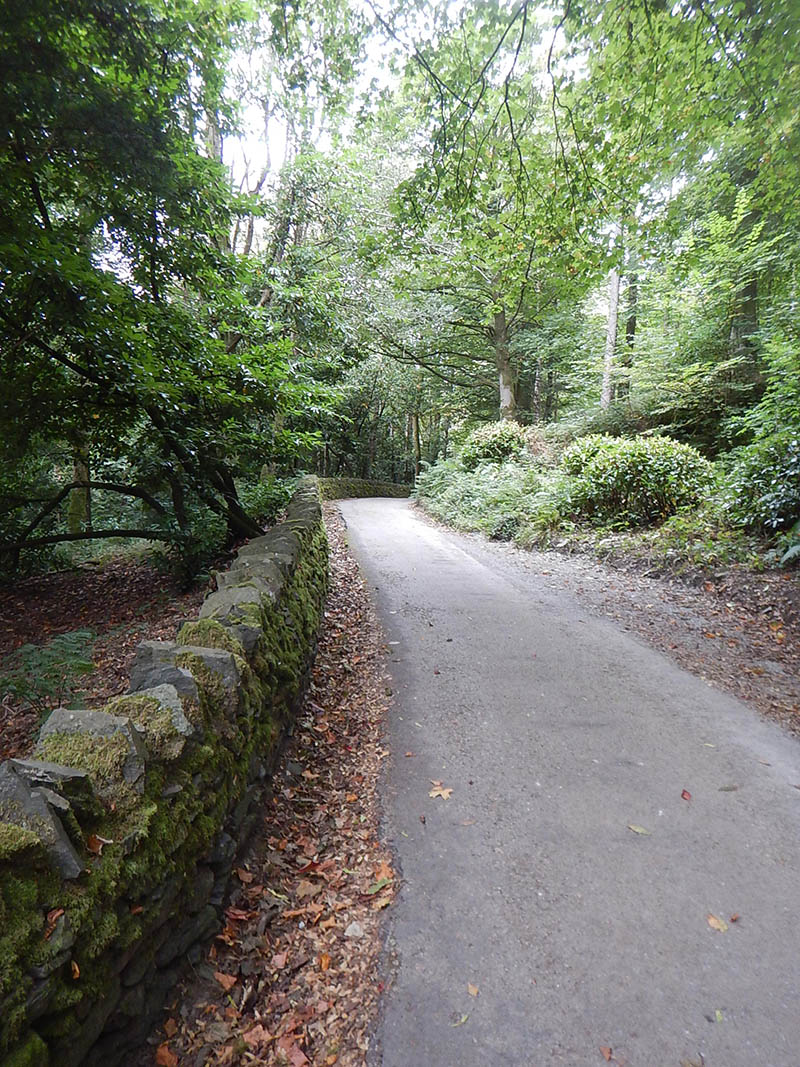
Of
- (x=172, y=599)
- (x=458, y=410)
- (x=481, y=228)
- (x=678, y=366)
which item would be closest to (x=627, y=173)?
Answer: (x=481, y=228)

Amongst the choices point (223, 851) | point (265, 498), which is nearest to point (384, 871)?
point (223, 851)

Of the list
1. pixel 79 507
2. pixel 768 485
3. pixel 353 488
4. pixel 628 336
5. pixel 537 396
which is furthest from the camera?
pixel 353 488

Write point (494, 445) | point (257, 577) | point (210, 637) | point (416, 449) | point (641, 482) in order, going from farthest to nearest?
point (416, 449)
point (494, 445)
point (641, 482)
point (257, 577)
point (210, 637)

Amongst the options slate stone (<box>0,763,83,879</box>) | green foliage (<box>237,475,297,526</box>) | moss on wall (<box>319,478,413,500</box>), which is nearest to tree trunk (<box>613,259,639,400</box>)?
green foliage (<box>237,475,297,526</box>)

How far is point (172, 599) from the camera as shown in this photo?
7.26 metres

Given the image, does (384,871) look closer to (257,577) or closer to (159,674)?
(159,674)

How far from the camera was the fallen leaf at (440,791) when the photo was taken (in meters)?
3.19

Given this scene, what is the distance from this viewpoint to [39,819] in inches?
61.5

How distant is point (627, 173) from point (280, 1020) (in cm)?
Result: 854

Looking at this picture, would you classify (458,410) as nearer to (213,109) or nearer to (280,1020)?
(213,109)

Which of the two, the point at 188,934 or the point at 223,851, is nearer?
the point at 188,934

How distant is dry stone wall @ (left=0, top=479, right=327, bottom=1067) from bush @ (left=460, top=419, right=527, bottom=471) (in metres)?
13.6

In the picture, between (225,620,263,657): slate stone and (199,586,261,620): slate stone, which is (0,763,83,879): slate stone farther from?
(199,586,261,620): slate stone

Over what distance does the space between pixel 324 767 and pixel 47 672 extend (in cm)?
274
